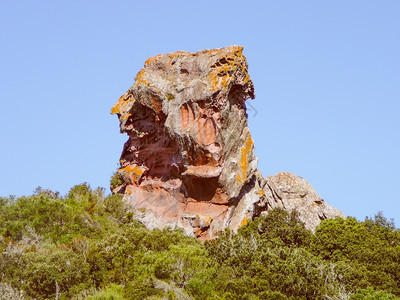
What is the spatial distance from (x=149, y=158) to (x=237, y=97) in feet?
20.1

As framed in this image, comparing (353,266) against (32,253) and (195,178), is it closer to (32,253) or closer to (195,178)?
(195,178)

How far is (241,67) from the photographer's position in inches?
2212

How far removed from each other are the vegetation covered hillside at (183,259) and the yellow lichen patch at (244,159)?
7.57 feet

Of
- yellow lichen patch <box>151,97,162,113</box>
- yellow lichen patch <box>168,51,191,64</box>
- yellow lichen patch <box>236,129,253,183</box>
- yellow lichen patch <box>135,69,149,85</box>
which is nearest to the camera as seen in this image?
yellow lichen patch <box>236,129,253,183</box>

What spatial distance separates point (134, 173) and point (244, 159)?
22.2ft

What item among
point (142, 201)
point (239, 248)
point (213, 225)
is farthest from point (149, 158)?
point (239, 248)

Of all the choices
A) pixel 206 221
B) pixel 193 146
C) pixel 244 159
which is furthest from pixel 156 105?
pixel 206 221

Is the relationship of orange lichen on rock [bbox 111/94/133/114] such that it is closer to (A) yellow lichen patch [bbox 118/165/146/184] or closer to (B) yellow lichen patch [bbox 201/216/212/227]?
(A) yellow lichen patch [bbox 118/165/146/184]

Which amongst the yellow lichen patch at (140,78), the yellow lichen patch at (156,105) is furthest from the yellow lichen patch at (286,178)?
the yellow lichen patch at (140,78)

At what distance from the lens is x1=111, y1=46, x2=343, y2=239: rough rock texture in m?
54.2

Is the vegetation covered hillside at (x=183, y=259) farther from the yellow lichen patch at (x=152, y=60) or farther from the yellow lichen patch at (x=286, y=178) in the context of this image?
the yellow lichen patch at (x=152, y=60)

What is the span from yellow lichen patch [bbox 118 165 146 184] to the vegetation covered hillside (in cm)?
342

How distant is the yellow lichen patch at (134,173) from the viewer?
2295 inches

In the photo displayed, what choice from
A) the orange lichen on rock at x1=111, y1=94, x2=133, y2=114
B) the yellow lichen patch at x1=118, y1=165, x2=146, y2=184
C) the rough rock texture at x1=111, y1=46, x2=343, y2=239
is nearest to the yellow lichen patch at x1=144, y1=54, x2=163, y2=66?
the rough rock texture at x1=111, y1=46, x2=343, y2=239
